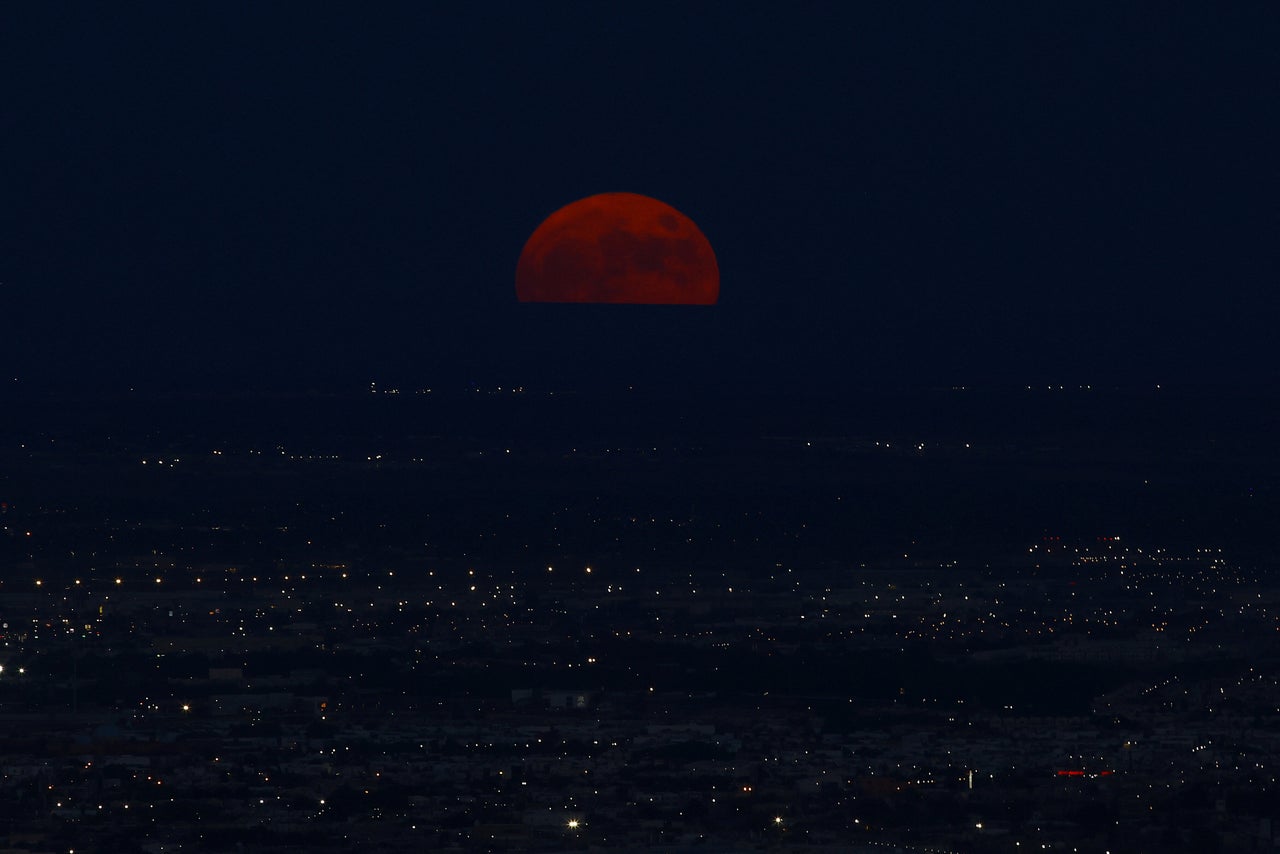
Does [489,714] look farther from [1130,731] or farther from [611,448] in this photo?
[611,448]

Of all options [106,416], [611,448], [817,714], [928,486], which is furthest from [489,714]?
[106,416]

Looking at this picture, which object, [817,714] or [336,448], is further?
[336,448]

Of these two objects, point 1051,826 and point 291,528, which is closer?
point 1051,826

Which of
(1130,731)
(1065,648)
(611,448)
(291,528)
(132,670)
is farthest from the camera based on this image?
(611,448)

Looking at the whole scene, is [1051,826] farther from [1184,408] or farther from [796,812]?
[1184,408]

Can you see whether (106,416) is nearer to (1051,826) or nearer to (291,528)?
(291,528)

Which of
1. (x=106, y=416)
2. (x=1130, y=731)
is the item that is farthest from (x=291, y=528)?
(x=106, y=416)

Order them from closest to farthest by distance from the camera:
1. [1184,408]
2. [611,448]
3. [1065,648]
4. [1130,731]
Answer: [1130,731] → [1065,648] → [611,448] → [1184,408]

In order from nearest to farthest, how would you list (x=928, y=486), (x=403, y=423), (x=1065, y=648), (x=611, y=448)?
1. (x=1065, y=648)
2. (x=928, y=486)
3. (x=611, y=448)
4. (x=403, y=423)

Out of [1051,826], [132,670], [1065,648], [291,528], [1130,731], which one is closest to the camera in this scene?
[1051,826]
